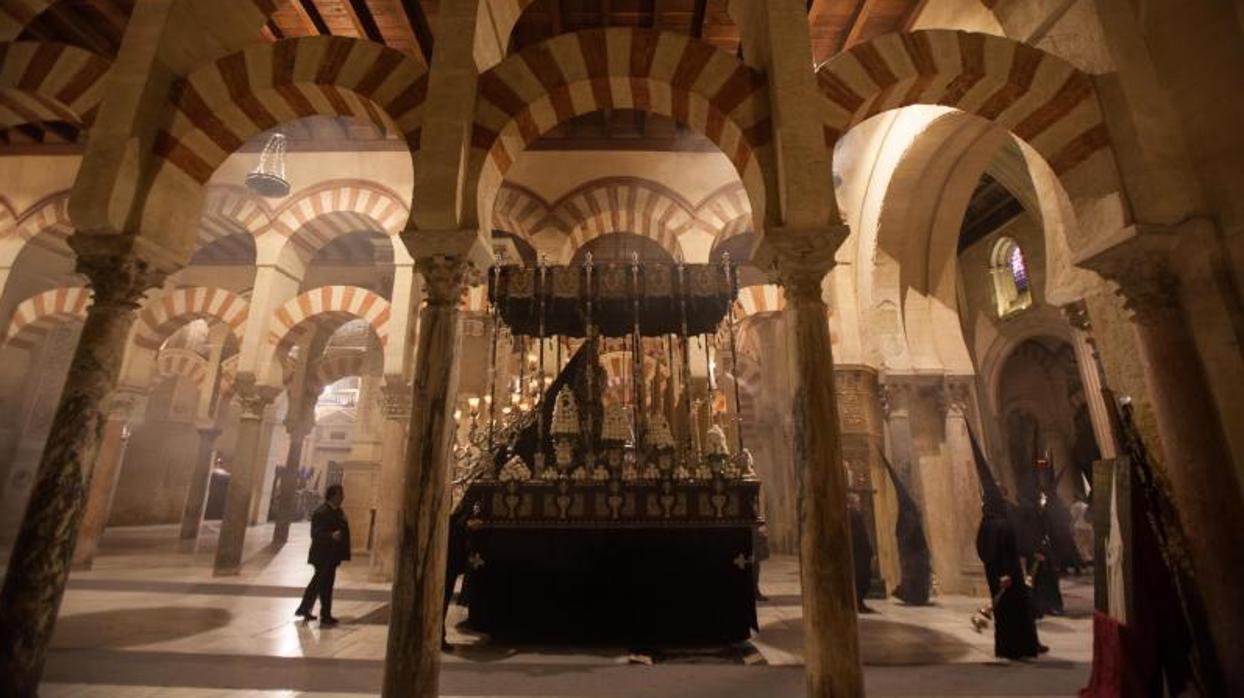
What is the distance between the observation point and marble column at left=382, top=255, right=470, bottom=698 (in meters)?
2.85

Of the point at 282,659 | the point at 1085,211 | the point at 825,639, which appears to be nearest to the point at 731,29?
the point at 1085,211

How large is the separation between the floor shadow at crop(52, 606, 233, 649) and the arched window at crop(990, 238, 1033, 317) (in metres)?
14.0

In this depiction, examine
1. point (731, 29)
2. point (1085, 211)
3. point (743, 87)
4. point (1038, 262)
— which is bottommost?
point (1085, 211)

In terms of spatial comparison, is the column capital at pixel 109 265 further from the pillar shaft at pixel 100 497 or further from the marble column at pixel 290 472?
the marble column at pixel 290 472

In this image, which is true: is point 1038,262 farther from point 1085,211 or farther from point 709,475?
point 709,475

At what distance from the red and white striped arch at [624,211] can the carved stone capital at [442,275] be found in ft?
16.0

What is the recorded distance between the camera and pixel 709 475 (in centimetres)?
467

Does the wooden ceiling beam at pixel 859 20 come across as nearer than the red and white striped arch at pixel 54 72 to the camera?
No

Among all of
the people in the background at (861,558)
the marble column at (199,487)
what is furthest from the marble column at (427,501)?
the marble column at (199,487)

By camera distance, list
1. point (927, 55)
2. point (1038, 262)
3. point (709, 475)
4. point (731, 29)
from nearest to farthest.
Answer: point (927, 55) → point (709, 475) → point (731, 29) → point (1038, 262)

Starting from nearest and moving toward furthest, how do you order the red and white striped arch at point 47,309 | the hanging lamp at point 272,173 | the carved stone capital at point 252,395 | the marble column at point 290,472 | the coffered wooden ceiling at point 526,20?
the coffered wooden ceiling at point 526,20 < the hanging lamp at point 272,173 < the carved stone capital at point 252,395 < the red and white striped arch at point 47,309 < the marble column at point 290,472

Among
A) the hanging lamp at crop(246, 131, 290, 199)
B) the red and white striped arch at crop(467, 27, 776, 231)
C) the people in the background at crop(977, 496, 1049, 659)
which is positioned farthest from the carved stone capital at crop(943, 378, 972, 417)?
the hanging lamp at crop(246, 131, 290, 199)

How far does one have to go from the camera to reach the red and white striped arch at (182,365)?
13523mm

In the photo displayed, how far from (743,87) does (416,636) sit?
3.91m
